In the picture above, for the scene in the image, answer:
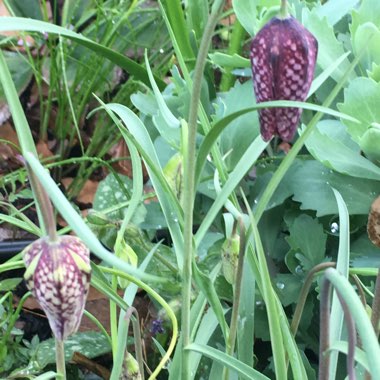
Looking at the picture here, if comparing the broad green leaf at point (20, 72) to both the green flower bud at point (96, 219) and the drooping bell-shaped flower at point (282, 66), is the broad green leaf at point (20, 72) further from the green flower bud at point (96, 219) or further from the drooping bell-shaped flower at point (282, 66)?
the drooping bell-shaped flower at point (282, 66)

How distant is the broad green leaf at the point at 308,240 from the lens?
1022mm

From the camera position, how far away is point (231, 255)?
792mm

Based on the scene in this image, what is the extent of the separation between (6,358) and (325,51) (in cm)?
72

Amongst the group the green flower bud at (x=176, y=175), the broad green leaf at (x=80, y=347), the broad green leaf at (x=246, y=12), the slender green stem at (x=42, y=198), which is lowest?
the broad green leaf at (x=80, y=347)

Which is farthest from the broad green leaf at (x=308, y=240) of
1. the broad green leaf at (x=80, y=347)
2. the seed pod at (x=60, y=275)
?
the seed pod at (x=60, y=275)

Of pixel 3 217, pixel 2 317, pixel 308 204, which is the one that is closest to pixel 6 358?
pixel 2 317

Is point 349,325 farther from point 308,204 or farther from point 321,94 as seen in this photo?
point 321,94

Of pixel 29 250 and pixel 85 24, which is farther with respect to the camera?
pixel 85 24

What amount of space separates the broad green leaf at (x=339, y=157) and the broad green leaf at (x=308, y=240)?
3.7 inches

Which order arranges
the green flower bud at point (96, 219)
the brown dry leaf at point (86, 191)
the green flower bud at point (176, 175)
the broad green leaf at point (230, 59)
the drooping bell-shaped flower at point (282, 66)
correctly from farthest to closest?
the brown dry leaf at point (86, 191), the broad green leaf at point (230, 59), the green flower bud at point (96, 219), the green flower bud at point (176, 175), the drooping bell-shaped flower at point (282, 66)

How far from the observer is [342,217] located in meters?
0.81

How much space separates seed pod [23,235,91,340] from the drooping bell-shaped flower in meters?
0.21

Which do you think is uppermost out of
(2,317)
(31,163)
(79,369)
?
(31,163)

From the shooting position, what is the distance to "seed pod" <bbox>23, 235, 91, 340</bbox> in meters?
0.58
